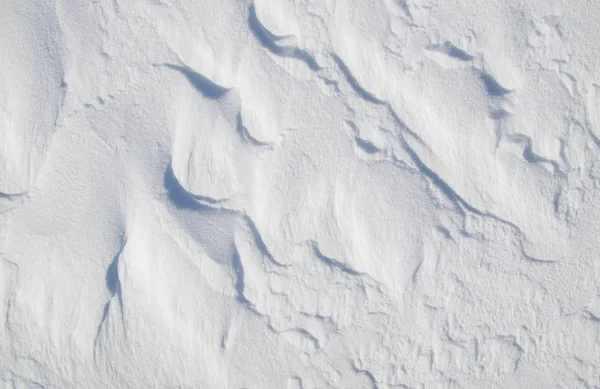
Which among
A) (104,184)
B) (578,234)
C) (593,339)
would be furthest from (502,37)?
(104,184)

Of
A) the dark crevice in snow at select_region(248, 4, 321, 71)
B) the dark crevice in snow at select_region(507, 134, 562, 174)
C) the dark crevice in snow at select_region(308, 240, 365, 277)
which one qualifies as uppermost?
the dark crevice in snow at select_region(507, 134, 562, 174)

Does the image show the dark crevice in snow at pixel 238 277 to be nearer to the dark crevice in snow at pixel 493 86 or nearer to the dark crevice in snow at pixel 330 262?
the dark crevice in snow at pixel 330 262

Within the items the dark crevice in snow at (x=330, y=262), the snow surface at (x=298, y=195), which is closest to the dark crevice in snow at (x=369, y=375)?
the snow surface at (x=298, y=195)

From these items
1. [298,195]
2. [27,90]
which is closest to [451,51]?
[298,195]

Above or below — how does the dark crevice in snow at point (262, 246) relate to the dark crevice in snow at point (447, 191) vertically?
below

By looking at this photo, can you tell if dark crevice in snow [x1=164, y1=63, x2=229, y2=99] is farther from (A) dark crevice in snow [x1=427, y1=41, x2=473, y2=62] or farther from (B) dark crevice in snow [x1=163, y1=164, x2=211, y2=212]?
(A) dark crevice in snow [x1=427, y1=41, x2=473, y2=62]

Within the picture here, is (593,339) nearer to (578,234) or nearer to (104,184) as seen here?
(578,234)

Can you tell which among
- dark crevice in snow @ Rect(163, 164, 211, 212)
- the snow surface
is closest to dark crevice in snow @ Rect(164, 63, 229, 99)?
the snow surface

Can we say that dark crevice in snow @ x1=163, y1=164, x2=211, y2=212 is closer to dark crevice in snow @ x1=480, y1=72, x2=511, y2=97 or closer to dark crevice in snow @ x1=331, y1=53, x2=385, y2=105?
dark crevice in snow @ x1=331, y1=53, x2=385, y2=105

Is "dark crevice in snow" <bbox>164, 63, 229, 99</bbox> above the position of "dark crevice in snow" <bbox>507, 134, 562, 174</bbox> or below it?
below

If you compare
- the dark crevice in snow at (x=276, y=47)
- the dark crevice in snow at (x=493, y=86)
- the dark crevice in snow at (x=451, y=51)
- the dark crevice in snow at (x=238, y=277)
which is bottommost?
the dark crevice in snow at (x=238, y=277)
